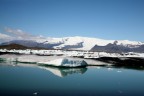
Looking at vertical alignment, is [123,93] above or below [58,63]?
below

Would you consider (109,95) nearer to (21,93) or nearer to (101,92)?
(101,92)

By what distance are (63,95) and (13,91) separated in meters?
2.56

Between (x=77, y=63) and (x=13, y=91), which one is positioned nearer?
(x=13, y=91)

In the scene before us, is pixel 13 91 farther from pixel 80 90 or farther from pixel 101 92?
pixel 101 92

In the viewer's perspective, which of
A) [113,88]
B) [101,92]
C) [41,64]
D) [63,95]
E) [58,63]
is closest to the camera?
[63,95]

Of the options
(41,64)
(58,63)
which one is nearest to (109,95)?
(58,63)

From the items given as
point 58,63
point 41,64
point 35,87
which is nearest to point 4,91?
point 35,87

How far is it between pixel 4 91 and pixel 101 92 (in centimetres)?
500

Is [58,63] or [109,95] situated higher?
[58,63]

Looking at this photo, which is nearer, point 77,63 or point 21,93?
point 21,93

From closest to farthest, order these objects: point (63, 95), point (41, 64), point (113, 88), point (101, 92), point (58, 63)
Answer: point (63, 95), point (101, 92), point (113, 88), point (58, 63), point (41, 64)

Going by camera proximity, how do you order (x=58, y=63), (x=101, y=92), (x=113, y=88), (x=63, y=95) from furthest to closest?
(x=58, y=63) → (x=113, y=88) → (x=101, y=92) → (x=63, y=95)

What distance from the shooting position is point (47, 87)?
44.4 feet

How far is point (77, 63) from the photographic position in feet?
78.0
